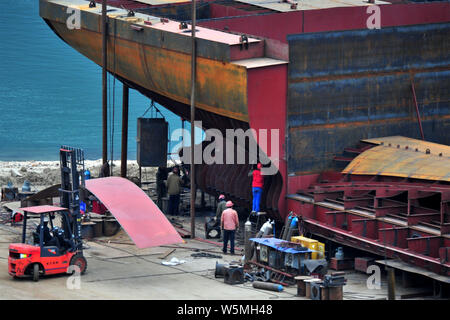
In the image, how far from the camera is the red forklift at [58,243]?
69.7 ft

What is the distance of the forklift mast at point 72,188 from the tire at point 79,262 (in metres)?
0.42

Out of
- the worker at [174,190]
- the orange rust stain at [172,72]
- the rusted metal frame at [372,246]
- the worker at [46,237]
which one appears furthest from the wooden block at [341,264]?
the worker at [174,190]

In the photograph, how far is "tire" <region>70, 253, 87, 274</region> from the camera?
2202 cm

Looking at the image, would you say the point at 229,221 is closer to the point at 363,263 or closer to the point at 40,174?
the point at 363,263

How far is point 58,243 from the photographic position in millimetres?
21922

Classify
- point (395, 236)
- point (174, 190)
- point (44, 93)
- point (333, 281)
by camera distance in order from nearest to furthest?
point (333, 281), point (395, 236), point (174, 190), point (44, 93)

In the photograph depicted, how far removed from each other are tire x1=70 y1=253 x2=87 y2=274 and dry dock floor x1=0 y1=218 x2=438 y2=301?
224 mm

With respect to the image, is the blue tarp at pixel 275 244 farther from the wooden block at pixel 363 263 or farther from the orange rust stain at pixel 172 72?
the orange rust stain at pixel 172 72

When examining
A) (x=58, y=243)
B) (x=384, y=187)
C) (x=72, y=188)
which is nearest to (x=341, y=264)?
(x=384, y=187)

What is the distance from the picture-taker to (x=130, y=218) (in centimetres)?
2288

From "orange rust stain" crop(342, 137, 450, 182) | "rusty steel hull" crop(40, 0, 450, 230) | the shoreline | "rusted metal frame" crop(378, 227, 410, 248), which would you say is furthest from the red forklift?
the shoreline

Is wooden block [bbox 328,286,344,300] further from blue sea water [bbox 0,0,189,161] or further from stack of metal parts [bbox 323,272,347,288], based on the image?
blue sea water [bbox 0,0,189,161]

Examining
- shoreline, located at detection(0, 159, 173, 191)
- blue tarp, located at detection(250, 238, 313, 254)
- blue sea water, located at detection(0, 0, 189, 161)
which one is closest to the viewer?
blue tarp, located at detection(250, 238, 313, 254)

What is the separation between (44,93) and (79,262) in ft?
184
